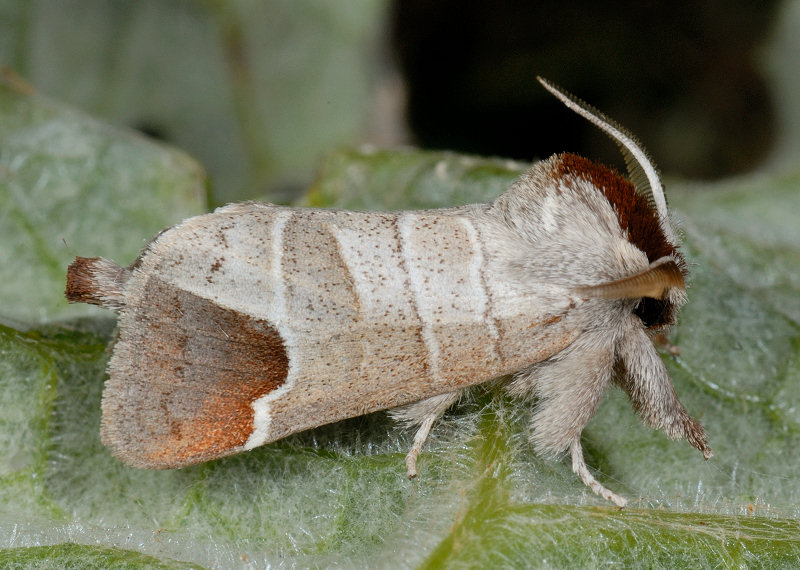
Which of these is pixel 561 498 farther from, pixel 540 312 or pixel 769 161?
pixel 769 161

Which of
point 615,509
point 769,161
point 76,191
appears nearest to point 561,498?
point 615,509

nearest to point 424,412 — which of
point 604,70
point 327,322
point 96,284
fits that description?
point 327,322

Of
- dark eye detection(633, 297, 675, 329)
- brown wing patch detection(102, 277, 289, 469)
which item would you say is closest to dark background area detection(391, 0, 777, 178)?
dark eye detection(633, 297, 675, 329)

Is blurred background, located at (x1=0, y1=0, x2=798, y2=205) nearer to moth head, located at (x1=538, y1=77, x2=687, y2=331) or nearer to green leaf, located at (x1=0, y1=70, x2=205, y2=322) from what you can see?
green leaf, located at (x1=0, y1=70, x2=205, y2=322)

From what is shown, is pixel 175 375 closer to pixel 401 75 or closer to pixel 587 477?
pixel 587 477

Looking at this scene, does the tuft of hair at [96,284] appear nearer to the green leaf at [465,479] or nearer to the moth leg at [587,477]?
the green leaf at [465,479]

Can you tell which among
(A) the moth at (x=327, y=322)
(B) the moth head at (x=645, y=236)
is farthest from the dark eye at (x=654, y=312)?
(A) the moth at (x=327, y=322)
